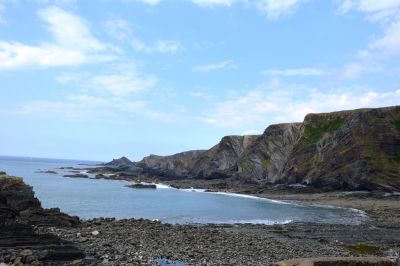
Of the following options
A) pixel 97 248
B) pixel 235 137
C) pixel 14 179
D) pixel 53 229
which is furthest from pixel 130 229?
pixel 235 137

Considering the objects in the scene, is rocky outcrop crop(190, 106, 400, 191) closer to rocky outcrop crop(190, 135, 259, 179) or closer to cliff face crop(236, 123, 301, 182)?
cliff face crop(236, 123, 301, 182)

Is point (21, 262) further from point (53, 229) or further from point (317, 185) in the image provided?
point (317, 185)

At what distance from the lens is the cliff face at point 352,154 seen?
194 ft

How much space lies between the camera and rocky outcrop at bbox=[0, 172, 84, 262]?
16453 mm

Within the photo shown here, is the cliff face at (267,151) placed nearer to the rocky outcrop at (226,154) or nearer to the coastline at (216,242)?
the rocky outcrop at (226,154)

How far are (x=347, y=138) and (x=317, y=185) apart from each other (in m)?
11.1

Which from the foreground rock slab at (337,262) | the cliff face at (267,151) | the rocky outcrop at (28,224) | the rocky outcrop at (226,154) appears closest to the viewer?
the foreground rock slab at (337,262)

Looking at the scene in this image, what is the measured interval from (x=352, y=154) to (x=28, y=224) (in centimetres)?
5860

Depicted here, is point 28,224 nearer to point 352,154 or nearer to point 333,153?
point 352,154

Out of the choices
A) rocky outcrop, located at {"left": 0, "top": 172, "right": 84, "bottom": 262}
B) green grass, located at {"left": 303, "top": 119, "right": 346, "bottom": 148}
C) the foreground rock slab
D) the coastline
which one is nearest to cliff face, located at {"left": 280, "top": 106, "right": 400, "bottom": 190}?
green grass, located at {"left": 303, "top": 119, "right": 346, "bottom": 148}

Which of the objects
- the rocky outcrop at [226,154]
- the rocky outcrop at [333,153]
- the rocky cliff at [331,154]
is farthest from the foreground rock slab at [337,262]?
the rocky outcrop at [226,154]

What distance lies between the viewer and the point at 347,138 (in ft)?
221

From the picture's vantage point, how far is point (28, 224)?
2005 centimetres

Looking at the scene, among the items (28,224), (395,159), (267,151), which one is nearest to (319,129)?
(267,151)
